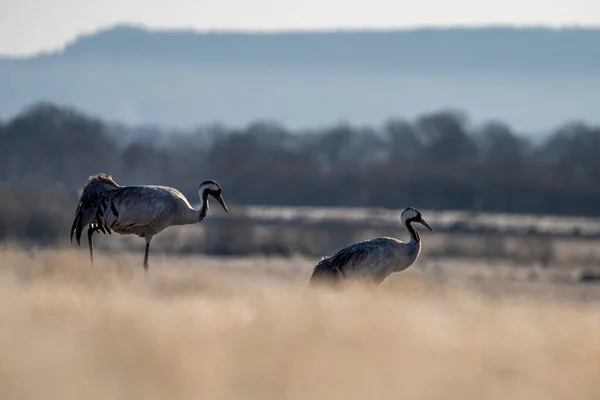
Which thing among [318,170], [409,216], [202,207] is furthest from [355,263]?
[318,170]

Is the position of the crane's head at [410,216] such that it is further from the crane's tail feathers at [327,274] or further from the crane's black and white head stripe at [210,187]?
the crane's black and white head stripe at [210,187]

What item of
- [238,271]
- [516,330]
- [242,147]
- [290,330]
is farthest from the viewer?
[242,147]

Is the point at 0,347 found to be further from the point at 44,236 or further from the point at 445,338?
Answer: the point at 44,236

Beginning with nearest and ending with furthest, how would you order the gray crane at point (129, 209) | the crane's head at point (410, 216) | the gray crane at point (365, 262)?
the gray crane at point (365, 262) < the gray crane at point (129, 209) < the crane's head at point (410, 216)

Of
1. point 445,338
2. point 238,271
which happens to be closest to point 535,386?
point 445,338

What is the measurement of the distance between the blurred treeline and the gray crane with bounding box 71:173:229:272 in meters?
31.4

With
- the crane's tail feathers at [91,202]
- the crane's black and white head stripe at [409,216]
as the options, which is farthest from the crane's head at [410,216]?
the crane's tail feathers at [91,202]

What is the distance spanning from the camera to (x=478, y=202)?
70.2m

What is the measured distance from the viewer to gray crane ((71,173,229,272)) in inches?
735

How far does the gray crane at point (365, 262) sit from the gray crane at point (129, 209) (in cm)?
220

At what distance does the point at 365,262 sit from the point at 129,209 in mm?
2983

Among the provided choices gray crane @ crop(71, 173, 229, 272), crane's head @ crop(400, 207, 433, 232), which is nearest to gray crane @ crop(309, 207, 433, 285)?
crane's head @ crop(400, 207, 433, 232)

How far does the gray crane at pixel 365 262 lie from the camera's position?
688 inches

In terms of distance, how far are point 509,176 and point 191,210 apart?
55.5 metres
